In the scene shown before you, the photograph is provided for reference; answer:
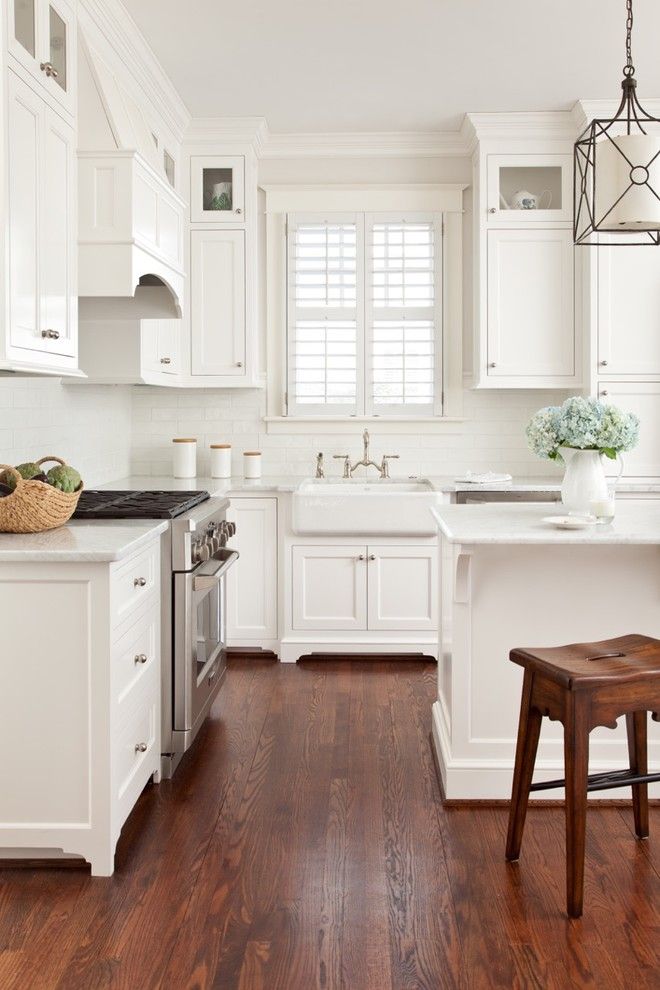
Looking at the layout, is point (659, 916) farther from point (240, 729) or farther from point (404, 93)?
point (404, 93)

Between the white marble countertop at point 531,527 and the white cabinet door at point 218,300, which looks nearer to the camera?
the white marble countertop at point 531,527

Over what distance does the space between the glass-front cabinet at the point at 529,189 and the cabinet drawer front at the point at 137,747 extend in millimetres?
3324

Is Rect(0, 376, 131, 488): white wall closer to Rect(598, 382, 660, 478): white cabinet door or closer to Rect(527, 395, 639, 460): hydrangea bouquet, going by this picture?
Rect(527, 395, 639, 460): hydrangea bouquet

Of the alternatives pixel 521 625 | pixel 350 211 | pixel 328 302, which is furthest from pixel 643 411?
pixel 521 625

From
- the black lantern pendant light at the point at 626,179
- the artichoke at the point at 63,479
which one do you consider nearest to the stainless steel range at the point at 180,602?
the artichoke at the point at 63,479

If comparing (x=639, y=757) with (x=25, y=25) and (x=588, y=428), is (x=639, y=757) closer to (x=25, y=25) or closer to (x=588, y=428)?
(x=588, y=428)

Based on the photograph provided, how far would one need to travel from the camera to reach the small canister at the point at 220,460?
5250 millimetres

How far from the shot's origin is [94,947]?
223 cm

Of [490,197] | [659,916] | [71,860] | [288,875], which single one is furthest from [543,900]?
[490,197]

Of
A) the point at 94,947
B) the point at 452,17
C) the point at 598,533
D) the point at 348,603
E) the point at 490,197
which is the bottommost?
the point at 94,947

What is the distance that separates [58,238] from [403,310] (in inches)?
109

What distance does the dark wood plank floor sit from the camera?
2.14 metres

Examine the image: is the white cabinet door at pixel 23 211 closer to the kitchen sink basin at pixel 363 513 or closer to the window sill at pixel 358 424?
the kitchen sink basin at pixel 363 513

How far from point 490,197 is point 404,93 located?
2.47 ft
